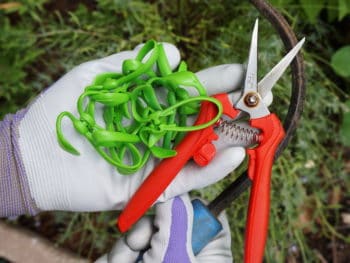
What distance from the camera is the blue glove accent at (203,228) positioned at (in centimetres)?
80

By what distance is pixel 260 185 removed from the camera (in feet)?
2.47

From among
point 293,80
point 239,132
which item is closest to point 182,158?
point 239,132

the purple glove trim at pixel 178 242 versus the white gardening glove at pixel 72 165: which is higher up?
the white gardening glove at pixel 72 165

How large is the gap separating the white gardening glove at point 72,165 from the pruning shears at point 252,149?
59 millimetres

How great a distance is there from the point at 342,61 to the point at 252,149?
41 cm

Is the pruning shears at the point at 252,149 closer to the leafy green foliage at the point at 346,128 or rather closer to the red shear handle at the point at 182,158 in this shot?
the red shear handle at the point at 182,158

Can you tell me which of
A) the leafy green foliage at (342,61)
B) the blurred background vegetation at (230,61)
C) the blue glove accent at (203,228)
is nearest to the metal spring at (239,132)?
the blue glove accent at (203,228)

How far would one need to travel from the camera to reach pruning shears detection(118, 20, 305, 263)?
0.75m

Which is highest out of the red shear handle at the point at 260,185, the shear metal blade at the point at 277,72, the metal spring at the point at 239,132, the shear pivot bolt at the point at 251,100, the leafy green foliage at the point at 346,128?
the shear metal blade at the point at 277,72

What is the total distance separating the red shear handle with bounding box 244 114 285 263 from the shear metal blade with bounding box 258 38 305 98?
0.13 feet

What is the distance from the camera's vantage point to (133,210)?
0.77 m

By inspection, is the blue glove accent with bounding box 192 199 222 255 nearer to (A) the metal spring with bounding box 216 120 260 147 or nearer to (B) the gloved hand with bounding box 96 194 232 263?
(B) the gloved hand with bounding box 96 194 232 263

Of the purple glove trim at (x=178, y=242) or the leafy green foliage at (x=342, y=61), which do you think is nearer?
the purple glove trim at (x=178, y=242)

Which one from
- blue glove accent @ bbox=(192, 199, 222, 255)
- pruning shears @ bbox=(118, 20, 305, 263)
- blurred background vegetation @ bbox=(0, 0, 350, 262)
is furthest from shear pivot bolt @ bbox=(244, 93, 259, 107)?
blurred background vegetation @ bbox=(0, 0, 350, 262)
